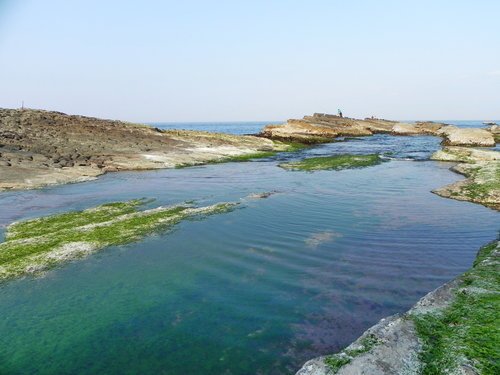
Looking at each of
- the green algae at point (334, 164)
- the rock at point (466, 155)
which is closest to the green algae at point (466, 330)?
the green algae at point (334, 164)

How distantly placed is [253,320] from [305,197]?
17.5 meters

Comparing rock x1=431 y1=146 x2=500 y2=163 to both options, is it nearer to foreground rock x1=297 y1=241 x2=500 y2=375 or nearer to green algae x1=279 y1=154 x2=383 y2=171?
green algae x1=279 y1=154 x2=383 y2=171

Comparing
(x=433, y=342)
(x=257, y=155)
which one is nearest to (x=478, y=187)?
(x=433, y=342)

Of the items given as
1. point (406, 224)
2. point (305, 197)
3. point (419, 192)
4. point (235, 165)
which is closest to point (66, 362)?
point (406, 224)

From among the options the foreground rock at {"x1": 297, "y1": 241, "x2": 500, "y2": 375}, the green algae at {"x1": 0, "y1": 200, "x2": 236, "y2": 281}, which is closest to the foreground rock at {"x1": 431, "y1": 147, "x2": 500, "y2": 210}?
the foreground rock at {"x1": 297, "y1": 241, "x2": 500, "y2": 375}

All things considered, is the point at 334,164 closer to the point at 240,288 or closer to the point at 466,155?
the point at 466,155

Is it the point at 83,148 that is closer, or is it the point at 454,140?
the point at 83,148

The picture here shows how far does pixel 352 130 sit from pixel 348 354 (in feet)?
346

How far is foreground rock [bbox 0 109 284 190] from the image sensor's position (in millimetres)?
36672

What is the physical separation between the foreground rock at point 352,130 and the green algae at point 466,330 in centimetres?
6136

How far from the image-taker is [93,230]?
1962cm

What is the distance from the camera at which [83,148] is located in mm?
47250

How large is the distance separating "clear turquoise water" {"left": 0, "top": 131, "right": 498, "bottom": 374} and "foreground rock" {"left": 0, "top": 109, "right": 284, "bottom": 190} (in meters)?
12.3

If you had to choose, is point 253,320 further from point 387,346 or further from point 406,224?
point 406,224
